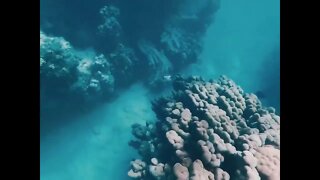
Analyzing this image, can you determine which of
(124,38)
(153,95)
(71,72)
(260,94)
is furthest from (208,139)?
(124,38)

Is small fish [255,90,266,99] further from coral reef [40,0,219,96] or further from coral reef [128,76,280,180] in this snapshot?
coral reef [40,0,219,96]

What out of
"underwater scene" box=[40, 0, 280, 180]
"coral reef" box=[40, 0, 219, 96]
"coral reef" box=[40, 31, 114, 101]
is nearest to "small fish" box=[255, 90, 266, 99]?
"underwater scene" box=[40, 0, 280, 180]

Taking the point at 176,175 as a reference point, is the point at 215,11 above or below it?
above

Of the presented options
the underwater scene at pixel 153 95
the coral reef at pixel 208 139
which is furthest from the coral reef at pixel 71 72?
the coral reef at pixel 208 139

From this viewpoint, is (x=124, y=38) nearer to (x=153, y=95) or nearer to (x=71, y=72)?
(x=153, y=95)

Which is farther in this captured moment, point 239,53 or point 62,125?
point 239,53
